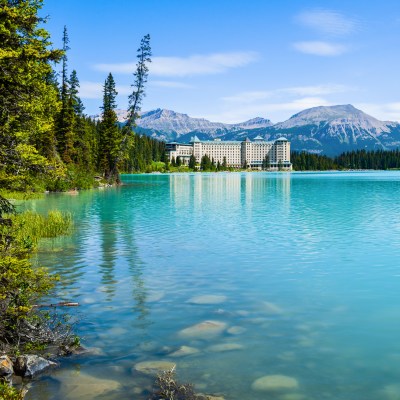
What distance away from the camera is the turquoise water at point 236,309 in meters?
9.74

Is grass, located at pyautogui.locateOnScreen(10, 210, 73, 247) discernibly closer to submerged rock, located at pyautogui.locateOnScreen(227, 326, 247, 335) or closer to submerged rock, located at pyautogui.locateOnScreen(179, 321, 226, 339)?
submerged rock, located at pyautogui.locateOnScreen(179, 321, 226, 339)

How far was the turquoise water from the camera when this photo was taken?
974cm

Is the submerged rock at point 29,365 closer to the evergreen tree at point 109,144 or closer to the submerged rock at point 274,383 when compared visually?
the submerged rock at point 274,383

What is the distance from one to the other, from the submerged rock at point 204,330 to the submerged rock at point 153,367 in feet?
5.76

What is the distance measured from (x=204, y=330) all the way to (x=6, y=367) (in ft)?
16.9

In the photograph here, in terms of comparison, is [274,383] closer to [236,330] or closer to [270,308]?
[236,330]

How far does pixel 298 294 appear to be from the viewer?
53.5 feet

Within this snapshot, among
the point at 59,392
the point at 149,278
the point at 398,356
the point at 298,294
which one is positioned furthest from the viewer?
the point at 149,278

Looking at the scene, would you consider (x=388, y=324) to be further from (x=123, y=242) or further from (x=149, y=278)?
(x=123, y=242)

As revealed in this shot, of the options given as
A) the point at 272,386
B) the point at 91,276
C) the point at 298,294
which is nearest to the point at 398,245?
the point at 298,294

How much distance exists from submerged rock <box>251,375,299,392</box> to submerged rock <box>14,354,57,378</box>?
4288mm

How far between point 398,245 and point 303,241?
16.2 feet

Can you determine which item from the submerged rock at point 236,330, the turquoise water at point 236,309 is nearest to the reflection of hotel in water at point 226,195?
the turquoise water at point 236,309

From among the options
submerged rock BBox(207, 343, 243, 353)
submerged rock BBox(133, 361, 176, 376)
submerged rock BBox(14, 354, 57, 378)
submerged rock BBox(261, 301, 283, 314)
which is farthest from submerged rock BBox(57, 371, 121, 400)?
submerged rock BBox(261, 301, 283, 314)
